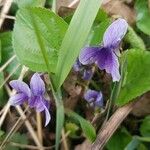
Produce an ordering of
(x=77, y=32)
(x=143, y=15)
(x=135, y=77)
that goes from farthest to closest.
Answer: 1. (x=143, y=15)
2. (x=135, y=77)
3. (x=77, y=32)

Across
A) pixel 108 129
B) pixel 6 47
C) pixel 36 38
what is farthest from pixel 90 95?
pixel 6 47

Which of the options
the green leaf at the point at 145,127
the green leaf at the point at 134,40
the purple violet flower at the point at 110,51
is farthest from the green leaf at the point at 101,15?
the green leaf at the point at 145,127

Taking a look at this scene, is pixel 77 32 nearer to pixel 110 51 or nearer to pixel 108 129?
pixel 110 51

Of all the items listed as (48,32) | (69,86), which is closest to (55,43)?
(48,32)

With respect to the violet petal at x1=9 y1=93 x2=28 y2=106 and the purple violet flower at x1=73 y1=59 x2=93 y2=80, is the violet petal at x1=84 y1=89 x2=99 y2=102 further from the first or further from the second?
the violet petal at x1=9 y1=93 x2=28 y2=106

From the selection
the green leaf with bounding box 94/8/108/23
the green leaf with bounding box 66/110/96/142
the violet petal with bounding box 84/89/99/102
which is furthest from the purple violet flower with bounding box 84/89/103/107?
the green leaf with bounding box 94/8/108/23

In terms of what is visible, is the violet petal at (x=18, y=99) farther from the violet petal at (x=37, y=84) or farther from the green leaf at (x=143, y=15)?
the green leaf at (x=143, y=15)

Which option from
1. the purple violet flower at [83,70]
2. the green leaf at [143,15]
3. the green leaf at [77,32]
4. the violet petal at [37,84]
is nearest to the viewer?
the green leaf at [77,32]

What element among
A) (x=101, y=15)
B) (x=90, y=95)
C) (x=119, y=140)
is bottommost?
(x=119, y=140)
